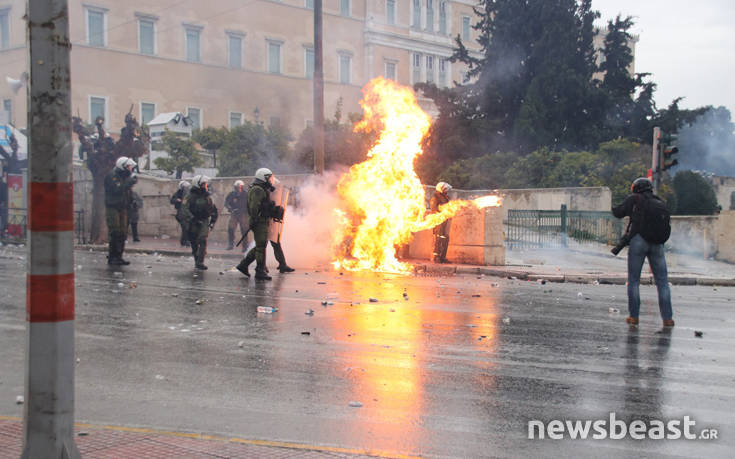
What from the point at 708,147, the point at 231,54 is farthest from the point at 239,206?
the point at 708,147

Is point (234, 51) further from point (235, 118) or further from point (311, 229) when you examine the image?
point (311, 229)

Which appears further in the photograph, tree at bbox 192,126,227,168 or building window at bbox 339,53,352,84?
building window at bbox 339,53,352,84

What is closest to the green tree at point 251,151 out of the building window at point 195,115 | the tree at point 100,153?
the tree at point 100,153

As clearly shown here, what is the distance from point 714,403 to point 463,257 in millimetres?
12549

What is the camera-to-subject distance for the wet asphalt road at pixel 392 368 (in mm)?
5016

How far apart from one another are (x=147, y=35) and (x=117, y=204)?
41.2 metres

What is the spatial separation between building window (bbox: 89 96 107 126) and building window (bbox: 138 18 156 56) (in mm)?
4927

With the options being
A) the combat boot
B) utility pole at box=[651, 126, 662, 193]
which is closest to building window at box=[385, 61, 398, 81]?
utility pole at box=[651, 126, 662, 193]

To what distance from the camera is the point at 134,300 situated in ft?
35.9

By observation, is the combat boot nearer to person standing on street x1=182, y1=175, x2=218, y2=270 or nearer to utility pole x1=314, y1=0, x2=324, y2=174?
person standing on street x1=182, y1=175, x2=218, y2=270

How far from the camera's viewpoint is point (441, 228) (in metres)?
18.1

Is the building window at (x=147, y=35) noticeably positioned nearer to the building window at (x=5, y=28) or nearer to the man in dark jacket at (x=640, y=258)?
the building window at (x=5, y=28)

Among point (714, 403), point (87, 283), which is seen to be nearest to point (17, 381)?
point (714, 403)

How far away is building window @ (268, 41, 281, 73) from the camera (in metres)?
60.1
